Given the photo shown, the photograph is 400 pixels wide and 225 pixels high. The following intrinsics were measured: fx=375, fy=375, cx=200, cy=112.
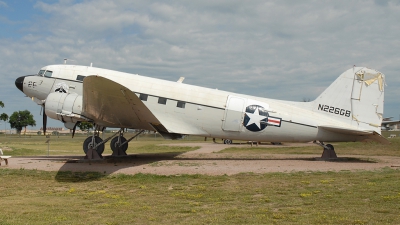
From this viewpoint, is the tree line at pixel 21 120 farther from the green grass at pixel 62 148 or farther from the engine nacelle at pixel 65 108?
the engine nacelle at pixel 65 108

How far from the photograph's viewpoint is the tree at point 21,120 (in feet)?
337

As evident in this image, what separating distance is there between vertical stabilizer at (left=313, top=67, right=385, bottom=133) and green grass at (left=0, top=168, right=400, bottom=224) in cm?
Answer: 404

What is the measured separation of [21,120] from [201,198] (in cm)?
10622

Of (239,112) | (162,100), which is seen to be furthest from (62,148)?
(239,112)

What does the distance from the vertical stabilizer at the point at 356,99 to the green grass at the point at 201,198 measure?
13.3 ft

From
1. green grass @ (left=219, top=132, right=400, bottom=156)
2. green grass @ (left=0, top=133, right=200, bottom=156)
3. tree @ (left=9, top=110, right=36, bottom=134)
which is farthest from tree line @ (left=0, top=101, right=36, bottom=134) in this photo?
green grass @ (left=219, top=132, right=400, bottom=156)

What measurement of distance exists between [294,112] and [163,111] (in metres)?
5.94

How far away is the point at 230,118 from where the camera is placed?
1689 cm

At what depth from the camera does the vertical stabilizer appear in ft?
54.4

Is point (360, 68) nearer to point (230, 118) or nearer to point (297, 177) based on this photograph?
point (230, 118)

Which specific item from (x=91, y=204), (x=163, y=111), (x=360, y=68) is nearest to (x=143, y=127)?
(x=163, y=111)

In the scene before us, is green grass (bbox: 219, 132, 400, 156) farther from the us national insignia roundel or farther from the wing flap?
the wing flap

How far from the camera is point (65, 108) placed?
16.1 meters

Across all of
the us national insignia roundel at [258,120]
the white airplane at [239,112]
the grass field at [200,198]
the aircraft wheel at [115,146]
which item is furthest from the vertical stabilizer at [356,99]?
the aircraft wheel at [115,146]
